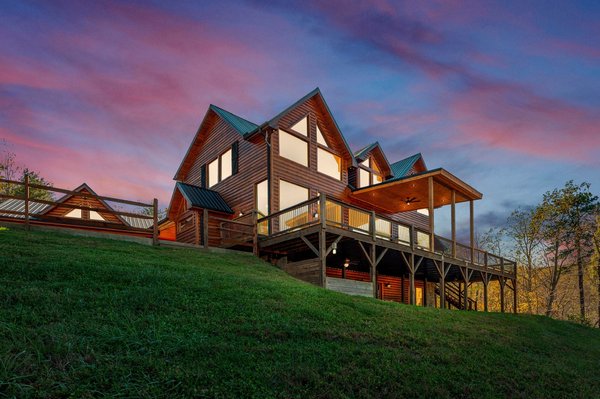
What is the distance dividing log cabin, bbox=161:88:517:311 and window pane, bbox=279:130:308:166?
5 cm

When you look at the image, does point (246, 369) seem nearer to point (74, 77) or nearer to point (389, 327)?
point (389, 327)

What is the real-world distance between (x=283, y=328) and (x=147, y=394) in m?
2.71

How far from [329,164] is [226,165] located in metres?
5.51

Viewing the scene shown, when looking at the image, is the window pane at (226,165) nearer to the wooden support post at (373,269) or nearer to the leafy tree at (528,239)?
the wooden support post at (373,269)

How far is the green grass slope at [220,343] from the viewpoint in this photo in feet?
12.6

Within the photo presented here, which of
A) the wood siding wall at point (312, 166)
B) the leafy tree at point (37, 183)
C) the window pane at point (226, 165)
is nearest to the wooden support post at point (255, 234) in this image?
the wood siding wall at point (312, 166)

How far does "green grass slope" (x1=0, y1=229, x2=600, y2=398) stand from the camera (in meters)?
3.85

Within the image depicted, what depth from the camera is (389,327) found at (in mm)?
7379

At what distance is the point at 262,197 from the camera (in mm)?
17297

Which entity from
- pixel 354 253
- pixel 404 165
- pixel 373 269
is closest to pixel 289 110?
pixel 354 253

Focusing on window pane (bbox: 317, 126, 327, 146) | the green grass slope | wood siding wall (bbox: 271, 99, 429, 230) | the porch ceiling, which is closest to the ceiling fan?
the porch ceiling

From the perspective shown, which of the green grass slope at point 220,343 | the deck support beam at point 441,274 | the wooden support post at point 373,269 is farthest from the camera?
the deck support beam at point 441,274

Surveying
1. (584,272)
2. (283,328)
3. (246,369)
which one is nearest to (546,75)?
(283,328)

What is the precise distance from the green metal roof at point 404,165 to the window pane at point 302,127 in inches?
345
